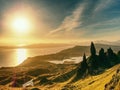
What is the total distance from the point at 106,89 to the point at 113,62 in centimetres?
10764

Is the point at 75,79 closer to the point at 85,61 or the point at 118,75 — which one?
the point at 85,61

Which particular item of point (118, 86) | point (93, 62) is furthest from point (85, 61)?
point (118, 86)

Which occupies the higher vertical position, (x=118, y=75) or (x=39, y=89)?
(x=118, y=75)

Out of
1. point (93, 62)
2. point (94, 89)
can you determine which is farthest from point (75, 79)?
point (94, 89)

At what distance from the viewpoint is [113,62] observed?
653 feet

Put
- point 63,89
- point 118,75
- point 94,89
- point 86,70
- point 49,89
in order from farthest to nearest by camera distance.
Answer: point 86,70 < point 49,89 < point 63,89 < point 94,89 < point 118,75

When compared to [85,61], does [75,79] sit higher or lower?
lower

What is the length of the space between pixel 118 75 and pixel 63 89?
70232 millimetres

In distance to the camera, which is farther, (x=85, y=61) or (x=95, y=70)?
(x=85, y=61)

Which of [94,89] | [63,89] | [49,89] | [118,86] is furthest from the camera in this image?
[49,89]

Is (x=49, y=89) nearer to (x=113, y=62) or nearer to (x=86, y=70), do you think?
(x=86, y=70)

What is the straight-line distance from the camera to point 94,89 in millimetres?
121312

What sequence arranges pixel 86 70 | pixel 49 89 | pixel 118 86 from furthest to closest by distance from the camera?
pixel 86 70
pixel 49 89
pixel 118 86

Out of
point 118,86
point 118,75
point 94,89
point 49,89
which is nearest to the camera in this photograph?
point 118,86
